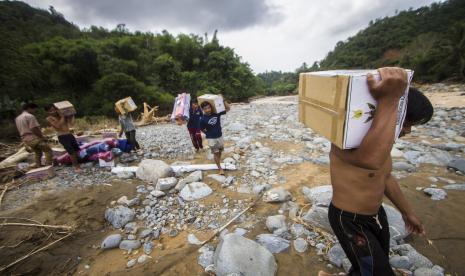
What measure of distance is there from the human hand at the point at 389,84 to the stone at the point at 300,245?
1.89m

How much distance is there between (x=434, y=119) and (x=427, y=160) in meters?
A: 4.33

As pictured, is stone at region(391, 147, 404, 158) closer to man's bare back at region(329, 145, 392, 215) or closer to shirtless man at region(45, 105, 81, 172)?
man's bare back at region(329, 145, 392, 215)

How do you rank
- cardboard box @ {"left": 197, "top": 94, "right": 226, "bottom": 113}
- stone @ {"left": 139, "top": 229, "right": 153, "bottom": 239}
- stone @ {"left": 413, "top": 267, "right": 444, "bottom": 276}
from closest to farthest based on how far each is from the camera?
stone @ {"left": 413, "top": 267, "right": 444, "bottom": 276}, stone @ {"left": 139, "top": 229, "right": 153, "bottom": 239}, cardboard box @ {"left": 197, "top": 94, "right": 226, "bottom": 113}

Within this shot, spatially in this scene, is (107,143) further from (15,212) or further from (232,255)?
(232,255)

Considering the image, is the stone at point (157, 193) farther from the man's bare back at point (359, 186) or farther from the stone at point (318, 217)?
the man's bare back at point (359, 186)

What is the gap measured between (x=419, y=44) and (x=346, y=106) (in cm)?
3653

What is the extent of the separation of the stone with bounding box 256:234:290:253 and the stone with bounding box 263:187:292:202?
0.72 meters

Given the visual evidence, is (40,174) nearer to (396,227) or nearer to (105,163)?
(105,163)

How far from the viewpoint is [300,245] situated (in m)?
2.45

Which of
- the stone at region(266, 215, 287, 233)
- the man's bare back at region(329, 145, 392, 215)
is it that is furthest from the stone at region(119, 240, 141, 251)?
the man's bare back at region(329, 145, 392, 215)

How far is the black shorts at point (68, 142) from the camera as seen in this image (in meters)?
4.80

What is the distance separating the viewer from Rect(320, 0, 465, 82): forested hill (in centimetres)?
1859

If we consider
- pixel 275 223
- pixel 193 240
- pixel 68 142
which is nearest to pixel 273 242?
pixel 275 223

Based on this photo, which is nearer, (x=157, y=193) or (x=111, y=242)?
(x=111, y=242)
